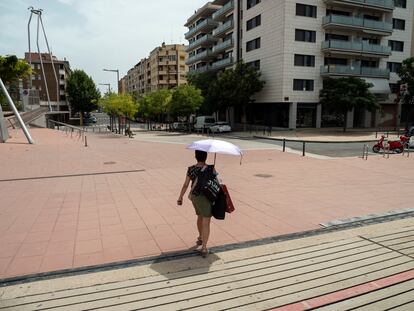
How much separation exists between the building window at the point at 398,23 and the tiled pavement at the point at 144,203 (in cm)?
3766

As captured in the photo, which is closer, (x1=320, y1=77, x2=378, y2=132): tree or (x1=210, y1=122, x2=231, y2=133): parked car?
(x1=320, y1=77, x2=378, y2=132): tree

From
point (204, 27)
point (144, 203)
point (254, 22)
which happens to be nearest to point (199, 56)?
point (204, 27)

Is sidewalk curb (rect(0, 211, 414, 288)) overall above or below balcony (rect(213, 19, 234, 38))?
below

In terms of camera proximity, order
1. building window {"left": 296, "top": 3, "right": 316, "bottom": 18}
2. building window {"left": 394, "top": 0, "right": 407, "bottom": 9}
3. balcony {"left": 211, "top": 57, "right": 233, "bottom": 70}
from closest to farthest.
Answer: building window {"left": 296, "top": 3, "right": 316, "bottom": 18} → building window {"left": 394, "top": 0, "right": 407, "bottom": 9} → balcony {"left": 211, "top": 57, "right": 233, "bottom": 70}

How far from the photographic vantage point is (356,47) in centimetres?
4084

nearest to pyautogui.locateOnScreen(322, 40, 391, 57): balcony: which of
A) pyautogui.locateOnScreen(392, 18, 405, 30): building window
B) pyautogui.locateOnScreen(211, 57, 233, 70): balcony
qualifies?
pyautogui.locateOnScreen(392, 18, 405, 30): building window

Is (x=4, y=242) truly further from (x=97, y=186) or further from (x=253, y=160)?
(x=253, y=160)

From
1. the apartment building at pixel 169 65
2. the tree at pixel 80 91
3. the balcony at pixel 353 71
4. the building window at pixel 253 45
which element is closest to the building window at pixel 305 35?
the balcony at pixel 353 71

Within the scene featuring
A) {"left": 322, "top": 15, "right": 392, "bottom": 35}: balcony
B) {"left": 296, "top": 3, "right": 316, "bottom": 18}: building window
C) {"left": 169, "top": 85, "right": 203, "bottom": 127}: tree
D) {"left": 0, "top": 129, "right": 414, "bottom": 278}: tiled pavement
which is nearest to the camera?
{"left": 0, "top": 129, "right": 414, "bottom": 278}: tiled pavement

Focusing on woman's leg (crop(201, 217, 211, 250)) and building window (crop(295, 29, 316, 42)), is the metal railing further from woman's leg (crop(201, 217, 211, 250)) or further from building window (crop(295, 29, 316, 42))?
building window (crop(295, 29, 316, 42))

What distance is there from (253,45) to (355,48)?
493 inches

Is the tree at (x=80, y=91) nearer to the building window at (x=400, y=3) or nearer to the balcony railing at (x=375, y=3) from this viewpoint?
the balcony railing at (x=375, y=3)

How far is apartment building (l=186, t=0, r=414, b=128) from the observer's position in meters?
39.3

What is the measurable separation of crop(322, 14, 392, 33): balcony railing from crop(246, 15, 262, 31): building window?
7.86 m
